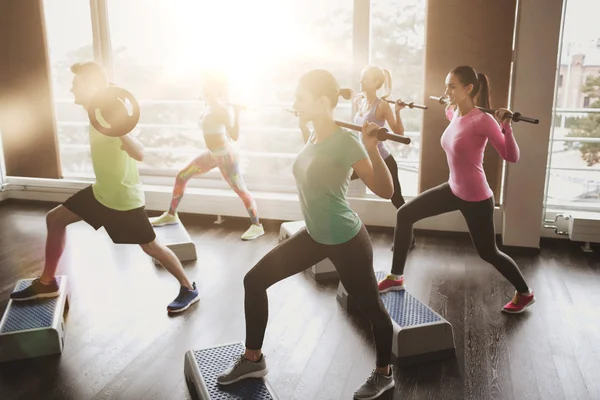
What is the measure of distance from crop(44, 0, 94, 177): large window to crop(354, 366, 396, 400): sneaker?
14.8 ft

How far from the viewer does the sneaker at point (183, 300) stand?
125 inches

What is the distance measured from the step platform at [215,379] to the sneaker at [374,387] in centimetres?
37

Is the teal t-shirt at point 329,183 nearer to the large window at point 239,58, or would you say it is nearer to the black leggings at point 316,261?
the black leggings at point 316,261

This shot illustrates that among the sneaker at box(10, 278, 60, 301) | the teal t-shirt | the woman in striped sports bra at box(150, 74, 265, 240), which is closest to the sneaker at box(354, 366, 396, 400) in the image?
the teal t-shirt

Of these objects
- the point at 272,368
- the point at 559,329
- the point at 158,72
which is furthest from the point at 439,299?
the point at 158,72

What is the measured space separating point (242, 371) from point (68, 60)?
186 inches

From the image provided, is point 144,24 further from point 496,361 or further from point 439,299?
point 496,361

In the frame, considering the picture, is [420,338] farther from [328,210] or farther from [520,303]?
[328,210]

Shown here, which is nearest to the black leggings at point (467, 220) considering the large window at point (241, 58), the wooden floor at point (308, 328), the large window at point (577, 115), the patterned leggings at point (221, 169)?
the wooden floor at point (308, 328)

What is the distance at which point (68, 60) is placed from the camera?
19.2ft

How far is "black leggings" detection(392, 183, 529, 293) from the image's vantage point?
115 inches

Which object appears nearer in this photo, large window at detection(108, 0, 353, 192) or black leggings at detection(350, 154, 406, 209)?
black leggings at detection(350, 154, 406, 209)

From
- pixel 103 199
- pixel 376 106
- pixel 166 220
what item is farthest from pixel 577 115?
pixel 103 199

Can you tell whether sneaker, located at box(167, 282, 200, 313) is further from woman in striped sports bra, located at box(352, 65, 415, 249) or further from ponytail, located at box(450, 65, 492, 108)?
ponytail, located at box(450, 65, 492, 108)
